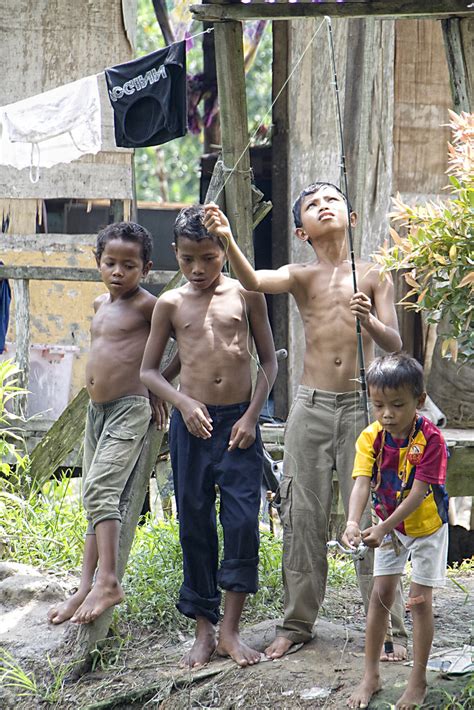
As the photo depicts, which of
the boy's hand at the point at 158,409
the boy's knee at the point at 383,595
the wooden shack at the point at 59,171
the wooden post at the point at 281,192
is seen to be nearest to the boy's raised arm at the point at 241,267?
the boy's hand at the point at 158,409

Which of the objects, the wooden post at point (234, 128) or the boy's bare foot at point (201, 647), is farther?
the wooden post at point (234, 128)

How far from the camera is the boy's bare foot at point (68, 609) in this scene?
181 inches

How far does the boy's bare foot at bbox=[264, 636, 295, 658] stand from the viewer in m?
4.26

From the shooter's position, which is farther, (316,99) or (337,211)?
(316,99)

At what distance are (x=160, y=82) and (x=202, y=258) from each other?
2597 mm

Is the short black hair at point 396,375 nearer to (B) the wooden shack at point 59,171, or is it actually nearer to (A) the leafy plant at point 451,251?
(A) the leafy plant at point 451,251

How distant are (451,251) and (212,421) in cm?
147

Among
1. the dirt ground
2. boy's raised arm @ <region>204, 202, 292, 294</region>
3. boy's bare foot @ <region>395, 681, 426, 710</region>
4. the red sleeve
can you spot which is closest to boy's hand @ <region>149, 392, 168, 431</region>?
boy's raised arm @ <region>204, 202, 292, 294</region>

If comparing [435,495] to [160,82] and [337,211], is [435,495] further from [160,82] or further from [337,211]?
[160,82]

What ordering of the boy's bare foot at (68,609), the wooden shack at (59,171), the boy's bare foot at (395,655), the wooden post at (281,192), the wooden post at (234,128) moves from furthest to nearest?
→ the wooden post at (281,192)
the wooden shack at (59,171)
the wooden post at (234,128)
the boy's bare foot at (68,609)
the boy's bare foot at (395,655)

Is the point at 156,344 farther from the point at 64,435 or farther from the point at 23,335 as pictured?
the point at 23,335

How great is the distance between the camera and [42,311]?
363 inches

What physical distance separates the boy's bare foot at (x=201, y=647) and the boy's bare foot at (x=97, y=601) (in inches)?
14.8

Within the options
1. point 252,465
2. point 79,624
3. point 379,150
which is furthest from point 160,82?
point 79,624
